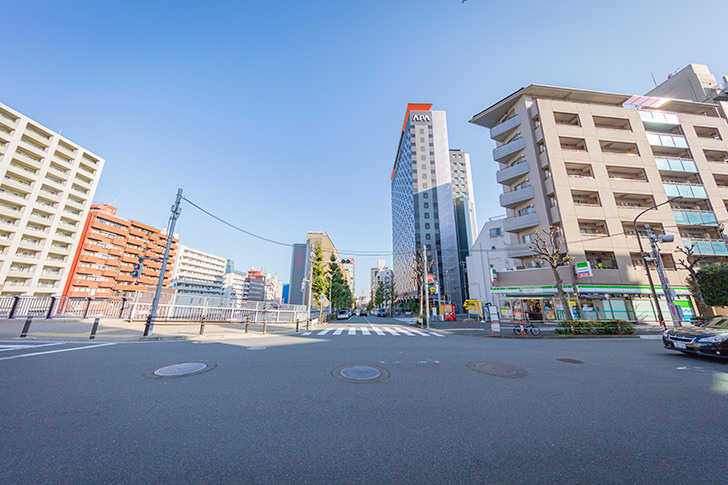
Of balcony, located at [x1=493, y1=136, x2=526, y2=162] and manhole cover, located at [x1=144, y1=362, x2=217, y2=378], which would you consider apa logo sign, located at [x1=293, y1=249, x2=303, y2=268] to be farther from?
manhole cover, located at [x1=144, y1=362, x2=217, y2=378]

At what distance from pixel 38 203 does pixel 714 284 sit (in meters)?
84.1

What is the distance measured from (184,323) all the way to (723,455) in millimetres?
22629

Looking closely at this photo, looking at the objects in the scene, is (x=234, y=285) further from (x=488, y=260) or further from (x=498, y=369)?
(x=498, y=369)

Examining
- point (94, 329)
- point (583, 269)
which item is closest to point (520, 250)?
point (583, 269)

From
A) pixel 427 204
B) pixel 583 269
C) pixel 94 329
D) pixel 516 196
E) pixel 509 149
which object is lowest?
pixel 94 329

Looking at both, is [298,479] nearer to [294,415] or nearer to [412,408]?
[294,415]

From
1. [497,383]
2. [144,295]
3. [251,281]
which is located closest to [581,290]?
[497,383]

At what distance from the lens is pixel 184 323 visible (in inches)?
698

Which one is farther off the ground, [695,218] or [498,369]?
[695,218]

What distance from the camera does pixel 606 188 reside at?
27359 millimetres

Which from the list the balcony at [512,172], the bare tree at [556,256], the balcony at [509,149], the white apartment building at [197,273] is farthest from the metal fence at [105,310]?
the white apartment building at [197,273]

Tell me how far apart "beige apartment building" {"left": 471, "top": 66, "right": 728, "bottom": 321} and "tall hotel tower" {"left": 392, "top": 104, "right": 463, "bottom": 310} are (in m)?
→ 28.9

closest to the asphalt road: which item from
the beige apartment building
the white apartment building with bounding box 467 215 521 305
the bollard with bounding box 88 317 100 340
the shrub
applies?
the bollard with bounding box 88 317 100 340

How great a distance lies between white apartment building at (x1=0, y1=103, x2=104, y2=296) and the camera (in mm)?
36312
